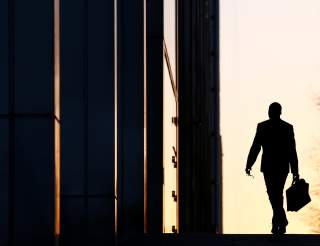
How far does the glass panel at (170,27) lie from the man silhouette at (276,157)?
273 inches

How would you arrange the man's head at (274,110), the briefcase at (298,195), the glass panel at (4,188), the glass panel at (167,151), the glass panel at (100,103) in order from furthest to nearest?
the glass panel at (167,151) → the briefcase at (298,195) → the man's head at (274,110) → the glass panel at (100,103) → the glass panel at (4,188)

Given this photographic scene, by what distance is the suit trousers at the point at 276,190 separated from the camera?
14.6 meters

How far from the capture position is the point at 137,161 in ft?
56.4

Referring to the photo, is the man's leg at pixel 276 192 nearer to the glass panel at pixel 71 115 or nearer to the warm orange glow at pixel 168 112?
the glass panel at pixel 71 115

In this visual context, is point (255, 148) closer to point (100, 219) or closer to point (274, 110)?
point (274, 110)

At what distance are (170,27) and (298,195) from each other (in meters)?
9.56

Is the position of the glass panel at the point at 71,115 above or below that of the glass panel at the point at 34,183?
above

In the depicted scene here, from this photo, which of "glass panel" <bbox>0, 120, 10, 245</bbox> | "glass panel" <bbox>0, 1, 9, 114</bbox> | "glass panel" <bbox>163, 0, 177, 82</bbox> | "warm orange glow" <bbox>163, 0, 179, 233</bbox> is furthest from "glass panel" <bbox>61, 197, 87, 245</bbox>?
"glass panel" <bbox>163, 0, 177, 82</bbox>

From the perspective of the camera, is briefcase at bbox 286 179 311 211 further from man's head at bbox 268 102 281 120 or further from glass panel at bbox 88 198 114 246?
glass panel at bbox 88 198 114 246

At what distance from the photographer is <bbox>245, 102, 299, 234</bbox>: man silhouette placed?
1466 centimetres

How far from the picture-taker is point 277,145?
1482cm

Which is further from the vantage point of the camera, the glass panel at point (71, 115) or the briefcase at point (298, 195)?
the briefcase at point (298, 195)

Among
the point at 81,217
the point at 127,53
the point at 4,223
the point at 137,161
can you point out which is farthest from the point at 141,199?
the point at 4,223

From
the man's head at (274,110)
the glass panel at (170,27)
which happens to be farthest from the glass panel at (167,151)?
the man's head at (274,110)
